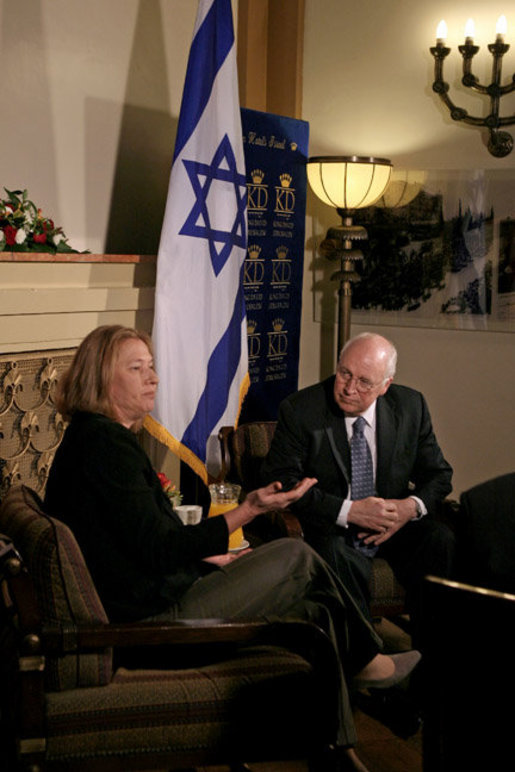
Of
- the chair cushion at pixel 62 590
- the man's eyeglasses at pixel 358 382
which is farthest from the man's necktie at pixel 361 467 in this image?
the chair cushion at pixel 62 590

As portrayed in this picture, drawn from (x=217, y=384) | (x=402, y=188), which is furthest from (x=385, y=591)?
(x=402, y=188)

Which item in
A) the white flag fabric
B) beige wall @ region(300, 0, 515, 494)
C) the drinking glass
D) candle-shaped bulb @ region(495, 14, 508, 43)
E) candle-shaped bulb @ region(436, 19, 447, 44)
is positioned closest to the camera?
the drinking glass

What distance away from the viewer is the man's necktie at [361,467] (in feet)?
11.5

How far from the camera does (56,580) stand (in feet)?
7.07

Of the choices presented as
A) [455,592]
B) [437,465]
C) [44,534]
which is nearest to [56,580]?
[44,534]

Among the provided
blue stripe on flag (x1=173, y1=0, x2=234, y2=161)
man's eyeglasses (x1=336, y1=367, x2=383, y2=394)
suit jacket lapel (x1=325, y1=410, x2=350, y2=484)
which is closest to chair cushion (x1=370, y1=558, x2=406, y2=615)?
suit jacket lapel (x1=325, y1=410, x2=350, y2=484)

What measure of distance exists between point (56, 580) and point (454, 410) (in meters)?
3.39

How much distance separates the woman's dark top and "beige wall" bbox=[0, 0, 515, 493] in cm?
88

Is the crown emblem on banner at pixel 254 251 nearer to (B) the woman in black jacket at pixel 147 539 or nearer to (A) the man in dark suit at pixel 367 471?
(A) the man in dark suit at pixel 367 471

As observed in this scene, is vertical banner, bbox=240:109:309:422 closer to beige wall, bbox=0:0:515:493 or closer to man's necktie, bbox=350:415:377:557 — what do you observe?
beige wall, bbox=0:0:515:493

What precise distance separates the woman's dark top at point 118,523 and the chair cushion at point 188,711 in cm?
21

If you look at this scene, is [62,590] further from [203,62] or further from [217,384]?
[203,62]

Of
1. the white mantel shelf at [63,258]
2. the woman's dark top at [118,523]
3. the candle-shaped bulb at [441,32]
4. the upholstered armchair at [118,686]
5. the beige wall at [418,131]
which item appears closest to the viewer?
the upholstered armchair at [118,686]

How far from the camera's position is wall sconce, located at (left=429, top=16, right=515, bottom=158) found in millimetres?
4750
